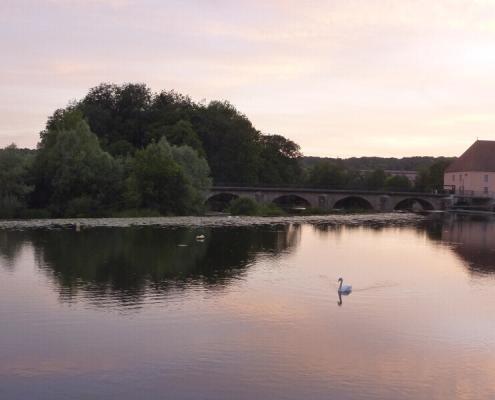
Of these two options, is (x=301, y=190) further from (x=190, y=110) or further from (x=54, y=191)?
(x=54, y=191)

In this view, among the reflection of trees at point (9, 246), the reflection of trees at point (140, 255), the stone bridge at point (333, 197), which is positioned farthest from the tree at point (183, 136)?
the reflection of trees at point (9, 246)

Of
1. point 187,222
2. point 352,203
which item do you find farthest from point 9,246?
point 352,203

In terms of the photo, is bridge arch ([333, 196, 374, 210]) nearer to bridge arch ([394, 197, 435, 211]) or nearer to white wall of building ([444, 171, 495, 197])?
bridge arch ([394, 197, 435, 211])

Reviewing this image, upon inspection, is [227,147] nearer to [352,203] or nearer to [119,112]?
[119,112]

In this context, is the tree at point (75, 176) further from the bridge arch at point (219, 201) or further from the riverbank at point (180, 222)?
the bridge arch at point (219, 201)

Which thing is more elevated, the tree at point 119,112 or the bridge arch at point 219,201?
the tree at point 119,112

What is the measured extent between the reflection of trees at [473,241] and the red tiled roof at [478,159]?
99.2 ft

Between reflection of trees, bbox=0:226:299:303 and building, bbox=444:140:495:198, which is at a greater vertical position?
building, bbox=444:140:495:198

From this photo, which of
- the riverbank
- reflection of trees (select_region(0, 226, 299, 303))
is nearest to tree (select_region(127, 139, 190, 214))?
the riverbank

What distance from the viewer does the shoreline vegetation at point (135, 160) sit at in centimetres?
6544

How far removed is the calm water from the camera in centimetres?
1658

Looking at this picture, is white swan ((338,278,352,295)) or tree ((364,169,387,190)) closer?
white swan ((338,278,352,295))

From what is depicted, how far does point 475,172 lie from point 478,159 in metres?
3.14

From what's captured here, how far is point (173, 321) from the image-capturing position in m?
22.3
